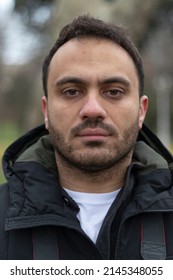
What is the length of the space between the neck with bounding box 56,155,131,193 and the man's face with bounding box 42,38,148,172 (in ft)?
0.14

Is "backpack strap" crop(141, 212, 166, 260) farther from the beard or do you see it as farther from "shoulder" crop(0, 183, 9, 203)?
"shoulder" crop(0, 183, 9, 203)

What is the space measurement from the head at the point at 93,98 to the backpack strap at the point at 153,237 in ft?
0.92

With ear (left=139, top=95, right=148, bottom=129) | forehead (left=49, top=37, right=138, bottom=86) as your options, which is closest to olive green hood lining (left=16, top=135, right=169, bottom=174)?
ear (left=139, top=95, right=148, bottom=129)

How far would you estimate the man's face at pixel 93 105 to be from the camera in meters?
1.86

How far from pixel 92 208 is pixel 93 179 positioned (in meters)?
0.13

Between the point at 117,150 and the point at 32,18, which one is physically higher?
the point at 32,18

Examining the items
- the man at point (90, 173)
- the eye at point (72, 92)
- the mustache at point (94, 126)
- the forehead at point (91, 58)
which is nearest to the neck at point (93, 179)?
the man at point (90, 173)

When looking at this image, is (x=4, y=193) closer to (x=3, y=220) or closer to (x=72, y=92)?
(x=3, y=220)

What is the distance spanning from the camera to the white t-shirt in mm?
1866

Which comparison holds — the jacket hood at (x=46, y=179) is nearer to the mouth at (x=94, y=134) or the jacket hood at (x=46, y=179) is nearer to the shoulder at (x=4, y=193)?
the shoulder at (x=4, y=193)

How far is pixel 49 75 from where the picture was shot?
2064 mm
